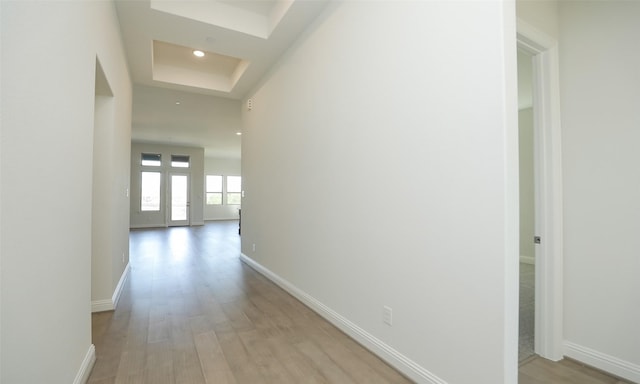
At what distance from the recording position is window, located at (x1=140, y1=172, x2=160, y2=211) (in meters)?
11.0

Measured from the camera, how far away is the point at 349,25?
258 cm

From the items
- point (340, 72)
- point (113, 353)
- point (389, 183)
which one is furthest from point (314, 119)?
point (113, 353)

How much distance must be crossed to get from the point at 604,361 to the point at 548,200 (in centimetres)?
112

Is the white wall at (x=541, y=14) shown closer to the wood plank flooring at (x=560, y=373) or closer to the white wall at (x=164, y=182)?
the wood plank flooring at (x=560, y=373)

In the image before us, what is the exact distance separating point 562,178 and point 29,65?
3.13 metres

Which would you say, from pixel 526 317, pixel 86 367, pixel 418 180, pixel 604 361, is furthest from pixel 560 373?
pixel 86 367

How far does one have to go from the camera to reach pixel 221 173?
46.5ft

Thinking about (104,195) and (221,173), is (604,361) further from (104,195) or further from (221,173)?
(221,173)

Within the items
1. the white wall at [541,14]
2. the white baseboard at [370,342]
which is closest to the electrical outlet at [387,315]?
the white baseboard at [370,342]

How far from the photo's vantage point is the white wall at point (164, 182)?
10.8 metres

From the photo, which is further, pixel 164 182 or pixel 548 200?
pixel 164 182

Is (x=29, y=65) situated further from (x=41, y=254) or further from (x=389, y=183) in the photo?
(x=389, y=183)

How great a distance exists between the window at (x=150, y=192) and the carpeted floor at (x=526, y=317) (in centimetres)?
1137

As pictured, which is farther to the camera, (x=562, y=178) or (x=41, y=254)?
(x=562, y=178)
